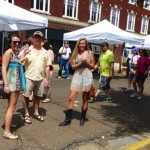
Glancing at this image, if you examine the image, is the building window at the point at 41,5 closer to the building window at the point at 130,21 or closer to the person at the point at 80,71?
the building window at the point at 130,21

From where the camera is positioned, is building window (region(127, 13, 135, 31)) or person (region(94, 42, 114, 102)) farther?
building window (region(127, 13, 135, 31))

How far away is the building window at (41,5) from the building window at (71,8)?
2.01m

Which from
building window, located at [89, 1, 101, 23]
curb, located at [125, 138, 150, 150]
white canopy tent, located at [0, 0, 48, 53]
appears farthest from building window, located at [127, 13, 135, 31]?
curb, located at [125, 138, 150, 150]

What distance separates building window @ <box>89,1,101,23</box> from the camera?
28359 millimetres

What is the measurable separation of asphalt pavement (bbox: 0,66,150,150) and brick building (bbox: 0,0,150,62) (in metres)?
14.7

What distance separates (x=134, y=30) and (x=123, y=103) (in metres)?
26.9

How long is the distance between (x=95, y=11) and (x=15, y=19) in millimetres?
20770

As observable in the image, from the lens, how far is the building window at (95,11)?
28359mm

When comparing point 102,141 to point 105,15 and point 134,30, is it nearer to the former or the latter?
point 105,15

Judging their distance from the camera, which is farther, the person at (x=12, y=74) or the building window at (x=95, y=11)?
the building window at (x=95, y=11)

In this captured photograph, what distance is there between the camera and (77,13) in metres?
27.2

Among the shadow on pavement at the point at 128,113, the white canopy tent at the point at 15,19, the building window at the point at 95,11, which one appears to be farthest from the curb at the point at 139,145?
the building window at the point at 95,11

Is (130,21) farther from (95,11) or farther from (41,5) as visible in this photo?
(41,5)

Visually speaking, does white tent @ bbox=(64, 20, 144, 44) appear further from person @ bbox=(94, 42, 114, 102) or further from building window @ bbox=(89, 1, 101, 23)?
building window @ bbox=(89, 1, 101, 23)
